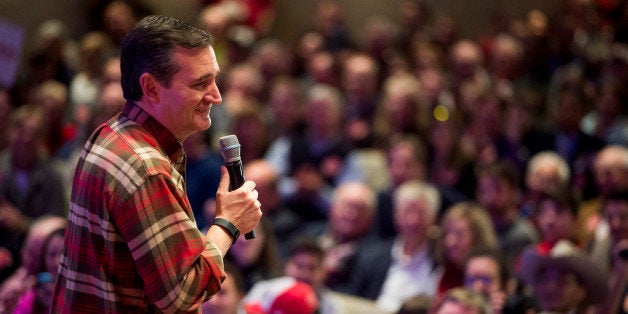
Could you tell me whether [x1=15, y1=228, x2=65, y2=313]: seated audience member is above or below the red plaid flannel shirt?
below

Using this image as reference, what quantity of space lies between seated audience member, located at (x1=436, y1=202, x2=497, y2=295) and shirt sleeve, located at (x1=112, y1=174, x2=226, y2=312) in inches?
113

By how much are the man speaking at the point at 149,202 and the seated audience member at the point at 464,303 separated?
1848mm

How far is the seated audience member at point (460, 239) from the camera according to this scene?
450cm

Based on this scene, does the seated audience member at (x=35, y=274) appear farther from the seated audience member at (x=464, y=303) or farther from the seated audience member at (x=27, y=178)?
the seated audience member at (x=464, y=303)

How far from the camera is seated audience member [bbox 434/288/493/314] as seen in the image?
353 centimetres

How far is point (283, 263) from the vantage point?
4887 mm

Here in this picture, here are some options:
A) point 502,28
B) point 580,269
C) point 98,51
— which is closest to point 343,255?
point 580,269

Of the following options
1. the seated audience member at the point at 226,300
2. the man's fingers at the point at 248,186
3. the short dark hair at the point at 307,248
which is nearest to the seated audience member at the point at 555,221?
the short dark hair at the point at 307,248

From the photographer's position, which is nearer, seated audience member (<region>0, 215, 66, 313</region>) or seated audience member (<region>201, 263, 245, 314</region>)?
seated audience member (<region>0, 215, 66, 313</region>)

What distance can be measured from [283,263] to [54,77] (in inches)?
120

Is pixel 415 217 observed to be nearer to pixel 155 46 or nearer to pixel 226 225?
pixel 226 225

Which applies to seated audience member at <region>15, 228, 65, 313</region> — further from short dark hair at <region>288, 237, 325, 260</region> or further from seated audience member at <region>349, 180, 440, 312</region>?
seated audience member at <region>349, 180, 440, 312</region>

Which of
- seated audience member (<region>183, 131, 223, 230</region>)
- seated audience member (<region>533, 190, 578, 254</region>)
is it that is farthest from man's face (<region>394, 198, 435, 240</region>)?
seated audience member (<region>183, 131, 223, 230</region>)

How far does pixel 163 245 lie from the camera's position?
5.69 feet
